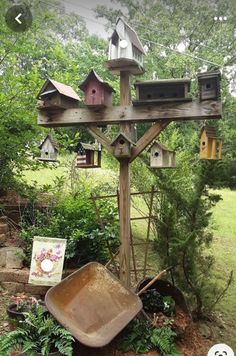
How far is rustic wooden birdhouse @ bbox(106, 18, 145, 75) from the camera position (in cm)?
280

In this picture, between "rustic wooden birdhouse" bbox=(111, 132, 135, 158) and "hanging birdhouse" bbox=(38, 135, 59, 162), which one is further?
"hanging birdhouse" bbox=(38, 135, 59, 162)

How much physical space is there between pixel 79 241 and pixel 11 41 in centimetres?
254

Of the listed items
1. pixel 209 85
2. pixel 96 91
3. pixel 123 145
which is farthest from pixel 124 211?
pixel 209 85

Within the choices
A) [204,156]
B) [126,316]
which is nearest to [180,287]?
[126,316]

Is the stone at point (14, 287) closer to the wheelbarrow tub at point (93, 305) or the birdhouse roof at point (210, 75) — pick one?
the wheelbarrow tub at point (93, 305)

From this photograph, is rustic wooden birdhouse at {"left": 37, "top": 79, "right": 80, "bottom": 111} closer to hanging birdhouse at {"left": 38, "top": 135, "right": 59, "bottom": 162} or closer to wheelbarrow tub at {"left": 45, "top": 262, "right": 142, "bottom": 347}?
hanging birdhouse at {"left": 38, "top": 135, "right": 59, "bottom": 162}

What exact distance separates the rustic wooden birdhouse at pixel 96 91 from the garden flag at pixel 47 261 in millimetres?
1348

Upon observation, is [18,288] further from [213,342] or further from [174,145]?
[174,145]

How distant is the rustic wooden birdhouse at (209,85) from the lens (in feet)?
8.71

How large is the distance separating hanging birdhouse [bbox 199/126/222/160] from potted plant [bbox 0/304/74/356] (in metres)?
1.70

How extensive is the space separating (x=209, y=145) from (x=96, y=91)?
3.42 feet

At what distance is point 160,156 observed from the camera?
2.81 meters

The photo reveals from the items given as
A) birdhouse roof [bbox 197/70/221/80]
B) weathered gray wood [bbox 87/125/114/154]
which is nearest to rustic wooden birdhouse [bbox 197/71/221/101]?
birdhouse roof [bbox 197/70/221/80]

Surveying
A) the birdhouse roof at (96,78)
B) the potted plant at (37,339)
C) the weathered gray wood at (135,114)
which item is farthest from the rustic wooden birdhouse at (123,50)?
the potted plant at (37,339)
